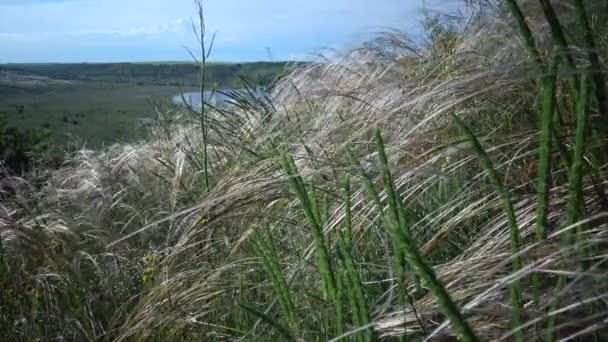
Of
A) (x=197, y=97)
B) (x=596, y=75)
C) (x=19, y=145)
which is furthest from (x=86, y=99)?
(x=596, y=75)

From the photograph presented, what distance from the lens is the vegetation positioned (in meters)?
0.94

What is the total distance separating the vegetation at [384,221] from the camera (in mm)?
940

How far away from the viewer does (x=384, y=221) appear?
778 millimetres

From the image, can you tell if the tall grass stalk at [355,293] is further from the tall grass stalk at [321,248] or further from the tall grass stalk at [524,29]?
the tall grass stalk at [524,29]

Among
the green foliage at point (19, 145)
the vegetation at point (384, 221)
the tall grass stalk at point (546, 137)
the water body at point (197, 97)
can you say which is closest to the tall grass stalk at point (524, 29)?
the vegetation at point (384, 221)

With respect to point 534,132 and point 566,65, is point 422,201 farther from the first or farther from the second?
point 566,65

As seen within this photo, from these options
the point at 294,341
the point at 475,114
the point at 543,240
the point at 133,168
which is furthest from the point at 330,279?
the point at 133,168

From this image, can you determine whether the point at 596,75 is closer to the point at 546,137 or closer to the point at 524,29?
the point at 524,29

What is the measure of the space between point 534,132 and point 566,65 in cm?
47

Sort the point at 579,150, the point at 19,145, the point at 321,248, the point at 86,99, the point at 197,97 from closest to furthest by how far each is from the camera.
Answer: the point at 579,150, the point at 321,248, the point at 197,97, the point at 19,145, the point at 86,99

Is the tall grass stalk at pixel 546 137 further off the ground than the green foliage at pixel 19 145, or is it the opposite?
the tall grass stalk at pixel 546 137

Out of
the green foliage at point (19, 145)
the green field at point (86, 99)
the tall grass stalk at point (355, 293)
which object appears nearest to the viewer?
the tall grass stalk at point (355, 293)

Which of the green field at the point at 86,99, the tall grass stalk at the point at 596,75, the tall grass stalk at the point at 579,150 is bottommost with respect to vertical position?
the green field at the point at 86,99

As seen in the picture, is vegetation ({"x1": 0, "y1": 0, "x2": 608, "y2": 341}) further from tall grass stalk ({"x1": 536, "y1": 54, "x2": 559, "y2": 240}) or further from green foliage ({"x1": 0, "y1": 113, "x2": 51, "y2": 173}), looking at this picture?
green foliage ({"x1": 0, "y1": 113, "x2": 51, "y2": 173})
